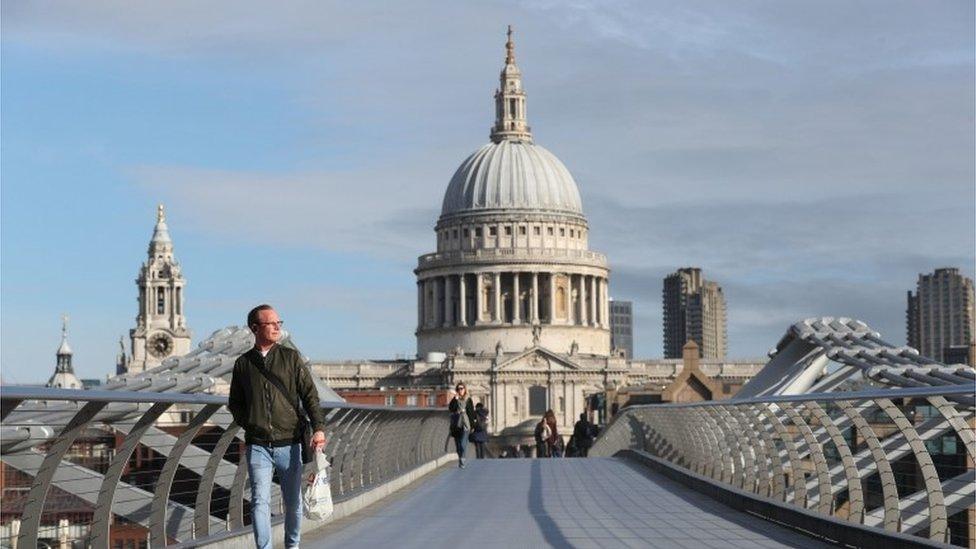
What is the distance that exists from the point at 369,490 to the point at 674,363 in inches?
6478

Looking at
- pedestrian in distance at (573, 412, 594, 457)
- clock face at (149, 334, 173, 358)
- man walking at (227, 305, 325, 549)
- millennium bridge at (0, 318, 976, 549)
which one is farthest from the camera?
clock face at (149, 334, 173, 358)

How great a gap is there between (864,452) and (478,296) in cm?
16526

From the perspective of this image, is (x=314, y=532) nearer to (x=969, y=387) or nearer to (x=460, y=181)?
(x=969, y=387)

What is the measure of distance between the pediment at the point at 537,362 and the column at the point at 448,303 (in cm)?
1207

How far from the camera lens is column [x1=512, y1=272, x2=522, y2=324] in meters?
→ 183

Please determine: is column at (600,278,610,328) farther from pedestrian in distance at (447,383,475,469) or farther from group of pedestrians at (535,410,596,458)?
pedestrian in distance at (447,383,475,469)

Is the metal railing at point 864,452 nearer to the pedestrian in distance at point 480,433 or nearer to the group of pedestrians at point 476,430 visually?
the group of pedestrians at point 476,430

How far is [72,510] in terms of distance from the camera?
17.0 m

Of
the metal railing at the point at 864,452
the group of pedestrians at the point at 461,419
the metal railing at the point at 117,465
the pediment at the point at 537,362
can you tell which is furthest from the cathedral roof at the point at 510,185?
the metal railing at the point at 117,465

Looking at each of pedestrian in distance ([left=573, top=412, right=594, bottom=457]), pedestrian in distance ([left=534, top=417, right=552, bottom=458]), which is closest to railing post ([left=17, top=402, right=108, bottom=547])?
pedestrian in distance ([left=534, top=417, right=552, bottom=458])

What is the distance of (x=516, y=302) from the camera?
604 ft

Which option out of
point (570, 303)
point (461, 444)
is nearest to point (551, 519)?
point (461, 444)

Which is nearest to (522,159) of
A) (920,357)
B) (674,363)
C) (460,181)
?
(460,181)

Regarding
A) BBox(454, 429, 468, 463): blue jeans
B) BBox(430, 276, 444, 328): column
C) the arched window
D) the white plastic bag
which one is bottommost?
the white plastic bag
